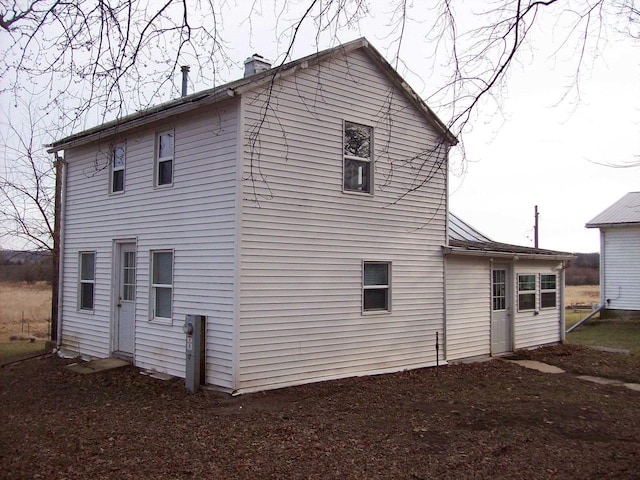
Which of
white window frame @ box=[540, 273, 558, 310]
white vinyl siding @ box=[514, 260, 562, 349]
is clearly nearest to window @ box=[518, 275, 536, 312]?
white vinyl siding @ box=[514, 260, 562, 349]

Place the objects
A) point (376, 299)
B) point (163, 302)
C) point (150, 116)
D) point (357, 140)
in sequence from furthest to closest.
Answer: point (376, 299) → point (357, 140) → point (163, 302) → point (150, 116)

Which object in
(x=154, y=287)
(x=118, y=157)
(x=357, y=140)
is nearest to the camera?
(x=154, y=287)

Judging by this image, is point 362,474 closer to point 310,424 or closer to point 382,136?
point 310,424

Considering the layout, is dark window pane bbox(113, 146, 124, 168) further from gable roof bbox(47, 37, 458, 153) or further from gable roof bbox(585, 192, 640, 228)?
gable roof bbox(585, 192, 640, 228)

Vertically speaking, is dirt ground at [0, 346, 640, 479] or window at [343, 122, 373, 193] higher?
window at [343, 122, 373, 193]

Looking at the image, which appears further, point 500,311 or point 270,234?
point 500,311

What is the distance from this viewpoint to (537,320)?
15.9 m

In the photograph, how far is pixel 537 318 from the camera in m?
15.9

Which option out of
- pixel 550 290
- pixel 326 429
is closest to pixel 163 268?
pixel 326 429

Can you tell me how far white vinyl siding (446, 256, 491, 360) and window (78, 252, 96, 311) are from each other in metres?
8.42

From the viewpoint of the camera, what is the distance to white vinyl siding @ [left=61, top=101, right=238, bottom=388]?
9.61m

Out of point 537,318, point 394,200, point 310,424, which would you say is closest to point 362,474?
point 310,424

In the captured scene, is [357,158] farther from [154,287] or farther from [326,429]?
[326,429]

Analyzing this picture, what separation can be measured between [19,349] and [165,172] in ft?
28.9
